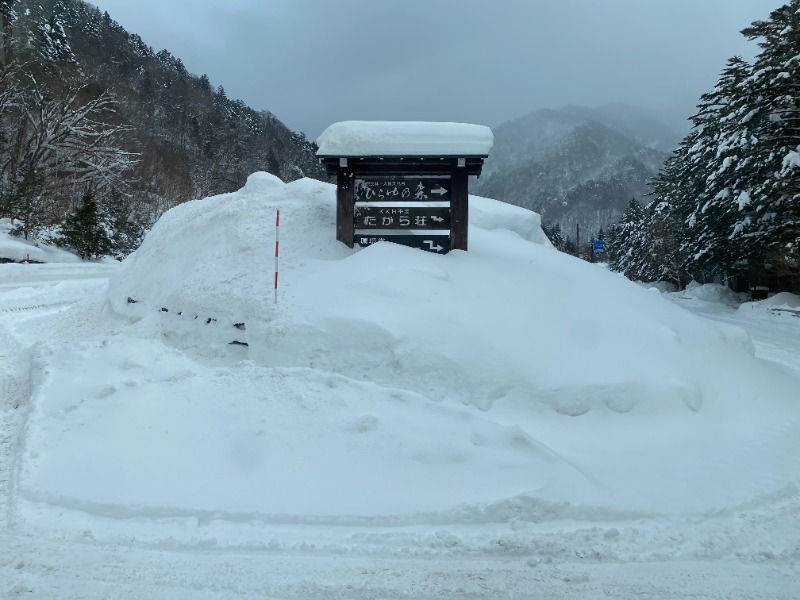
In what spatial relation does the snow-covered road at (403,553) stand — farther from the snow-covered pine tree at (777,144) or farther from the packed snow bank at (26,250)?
the packed snow bank at (26,250)

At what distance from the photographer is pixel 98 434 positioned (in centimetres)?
425

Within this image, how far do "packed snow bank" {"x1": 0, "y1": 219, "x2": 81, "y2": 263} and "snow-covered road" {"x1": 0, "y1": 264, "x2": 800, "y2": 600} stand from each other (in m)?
25.0

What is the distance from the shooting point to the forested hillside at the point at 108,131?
35.0 metres

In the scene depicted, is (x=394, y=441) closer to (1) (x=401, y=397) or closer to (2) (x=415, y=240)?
(1) (x=401, y=397)

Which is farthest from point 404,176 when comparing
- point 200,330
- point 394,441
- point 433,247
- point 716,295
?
point 716,295

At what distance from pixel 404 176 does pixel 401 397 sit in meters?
3.73

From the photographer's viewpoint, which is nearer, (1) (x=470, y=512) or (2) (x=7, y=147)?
(1) (x=470, y=512)

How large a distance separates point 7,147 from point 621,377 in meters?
46.2

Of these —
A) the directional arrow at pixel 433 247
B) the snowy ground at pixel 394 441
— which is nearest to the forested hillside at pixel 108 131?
the directional arrow at pixel 433 247

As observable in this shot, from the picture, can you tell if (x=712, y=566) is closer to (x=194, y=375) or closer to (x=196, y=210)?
(x=194, y=375)

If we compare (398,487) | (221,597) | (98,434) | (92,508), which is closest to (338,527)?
(398,487)

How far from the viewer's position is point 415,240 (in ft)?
24.7

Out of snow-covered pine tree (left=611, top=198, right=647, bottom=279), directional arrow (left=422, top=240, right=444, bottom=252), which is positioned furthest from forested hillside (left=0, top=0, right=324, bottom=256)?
snow-covered pine tree (left=611, top=198, right=647, bottom=279)

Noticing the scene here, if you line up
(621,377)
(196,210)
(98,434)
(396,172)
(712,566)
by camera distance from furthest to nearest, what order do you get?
(196,210) < (396,172) < (621,377) < (98,434) < (712,566)
